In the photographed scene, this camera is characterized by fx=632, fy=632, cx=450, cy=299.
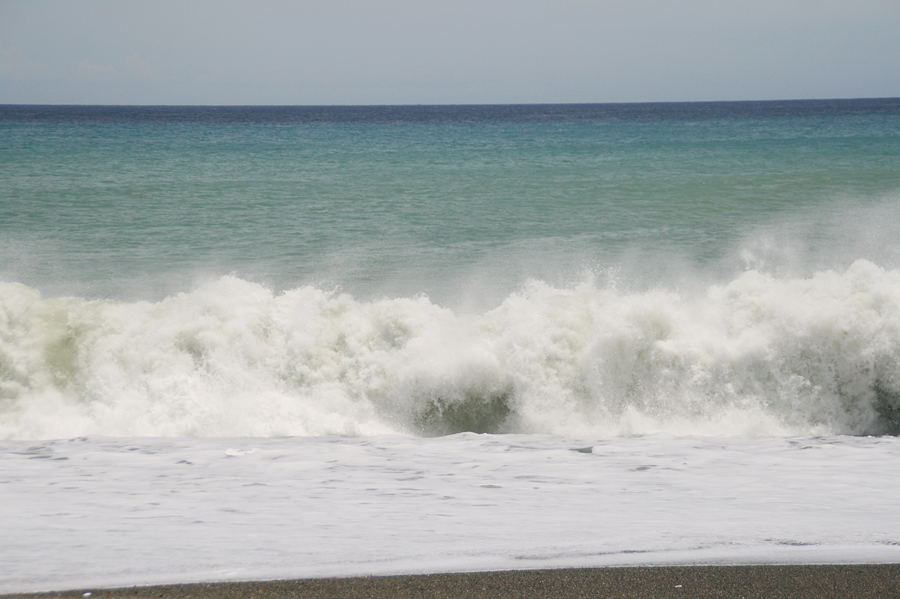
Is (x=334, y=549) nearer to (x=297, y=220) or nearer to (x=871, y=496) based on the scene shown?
(x=871, y=496)

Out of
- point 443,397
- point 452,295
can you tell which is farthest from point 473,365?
point 452,295

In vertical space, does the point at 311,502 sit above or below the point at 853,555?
below

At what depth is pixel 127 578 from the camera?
2646 mm

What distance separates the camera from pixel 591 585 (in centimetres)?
254

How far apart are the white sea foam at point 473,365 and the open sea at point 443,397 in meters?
0.02

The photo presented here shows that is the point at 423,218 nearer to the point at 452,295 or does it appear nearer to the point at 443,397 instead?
the point at 452,295

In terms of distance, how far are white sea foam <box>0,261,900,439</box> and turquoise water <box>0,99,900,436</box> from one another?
0.02m

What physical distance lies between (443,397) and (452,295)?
2.79 meters

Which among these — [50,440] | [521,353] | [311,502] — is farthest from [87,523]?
[521,353]

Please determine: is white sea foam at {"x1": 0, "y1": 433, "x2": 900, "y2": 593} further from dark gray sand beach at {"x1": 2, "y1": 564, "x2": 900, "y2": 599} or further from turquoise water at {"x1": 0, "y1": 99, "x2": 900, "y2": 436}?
turquoise water at {"x1": 0, "y1": 99, "x2": 900, "y2": 436}

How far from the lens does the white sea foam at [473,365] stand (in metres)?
5.13

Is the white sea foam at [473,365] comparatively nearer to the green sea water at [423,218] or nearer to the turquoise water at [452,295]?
the turquoise water at [452,295]

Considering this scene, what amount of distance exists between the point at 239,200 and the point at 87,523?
12.5 m

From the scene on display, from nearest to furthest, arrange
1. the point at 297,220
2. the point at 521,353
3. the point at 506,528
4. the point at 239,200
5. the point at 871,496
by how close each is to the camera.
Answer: the point at 506,528, the point at 871,496, the point at 521,353, the point at 297,220, the point at 239,200
